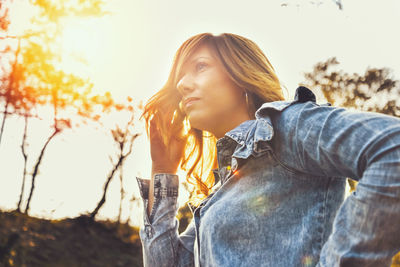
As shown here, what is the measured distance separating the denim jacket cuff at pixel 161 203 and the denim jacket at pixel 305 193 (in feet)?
1.63

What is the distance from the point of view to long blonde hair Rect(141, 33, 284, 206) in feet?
6.39

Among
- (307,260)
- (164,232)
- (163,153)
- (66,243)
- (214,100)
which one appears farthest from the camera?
(66,243)

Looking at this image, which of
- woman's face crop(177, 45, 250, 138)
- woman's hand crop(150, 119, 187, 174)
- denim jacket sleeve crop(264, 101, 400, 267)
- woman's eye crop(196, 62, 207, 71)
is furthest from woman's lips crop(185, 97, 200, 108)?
denim jacket sleeve crop(264, 101, 400, 267)

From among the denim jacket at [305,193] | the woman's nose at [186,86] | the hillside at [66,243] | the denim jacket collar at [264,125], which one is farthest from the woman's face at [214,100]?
the hillside at [66,243]

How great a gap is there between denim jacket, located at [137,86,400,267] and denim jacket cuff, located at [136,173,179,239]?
0.50m

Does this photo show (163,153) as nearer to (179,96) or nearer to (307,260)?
(179,96)

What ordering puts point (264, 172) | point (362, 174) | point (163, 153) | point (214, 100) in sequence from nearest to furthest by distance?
point (362, 174), point (264, 172), point (214, 100), point (163, 153)

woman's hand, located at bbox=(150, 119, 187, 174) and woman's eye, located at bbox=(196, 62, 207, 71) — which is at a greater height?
woman's eye, located at bbox=(196, 62, 207, 71)

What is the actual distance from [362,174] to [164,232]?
4.51ft

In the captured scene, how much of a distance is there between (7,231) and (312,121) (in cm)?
814

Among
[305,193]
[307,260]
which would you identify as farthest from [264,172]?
[307,260]

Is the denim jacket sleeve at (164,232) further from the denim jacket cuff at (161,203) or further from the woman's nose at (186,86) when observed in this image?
the woman's nose at (186,86)

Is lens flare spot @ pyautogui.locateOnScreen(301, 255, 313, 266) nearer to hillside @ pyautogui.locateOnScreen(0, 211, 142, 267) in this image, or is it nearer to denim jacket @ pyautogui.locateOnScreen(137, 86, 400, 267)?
denim jacket @ pyautogui.locateOnScreen(137, 86, 400, 267)

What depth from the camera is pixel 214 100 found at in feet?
6.23
